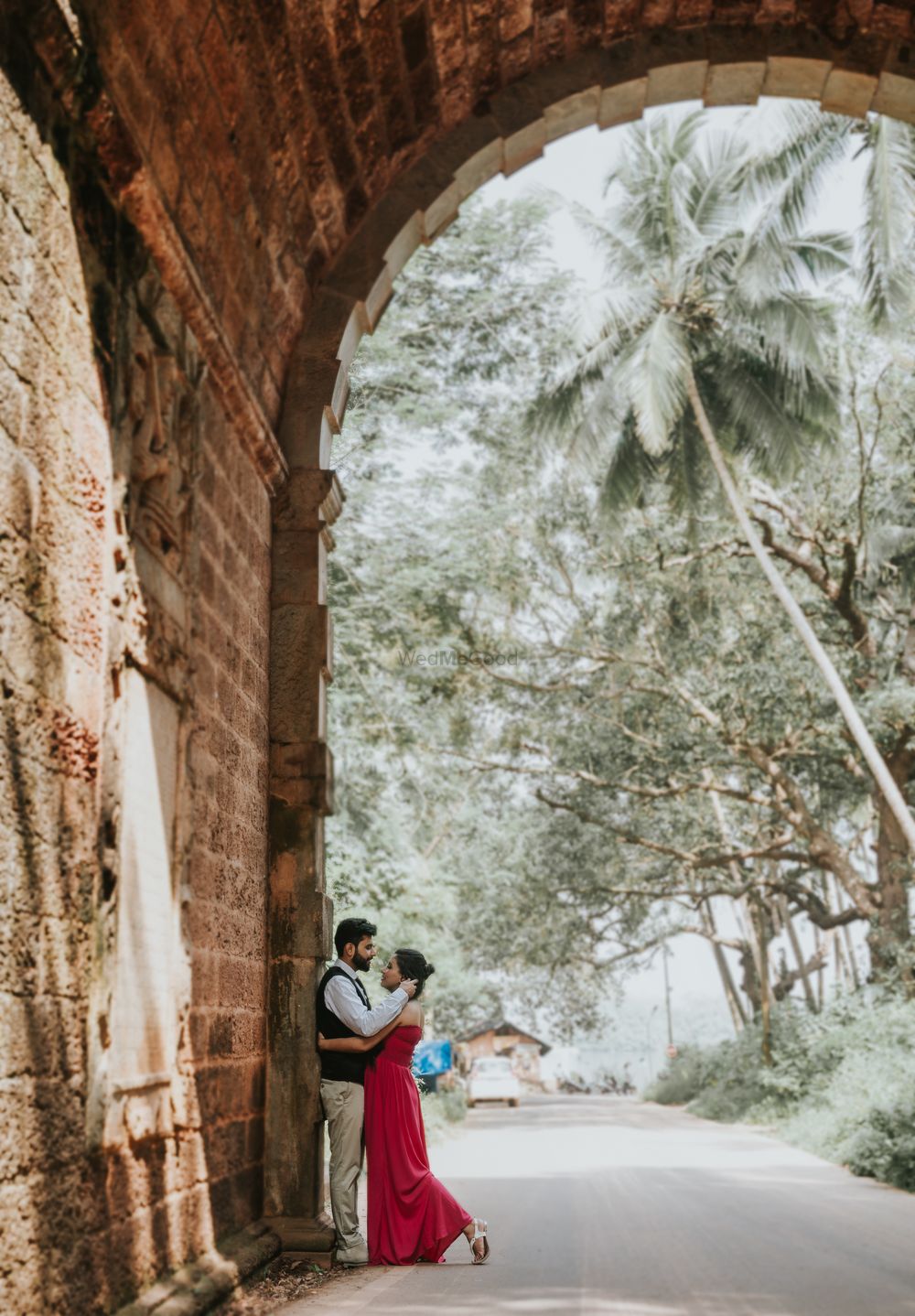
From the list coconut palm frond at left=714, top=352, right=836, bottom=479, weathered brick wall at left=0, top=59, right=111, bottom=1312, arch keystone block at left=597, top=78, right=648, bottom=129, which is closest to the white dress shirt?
weathered brick wall at left=0, top=59, right=111, bottom=1312

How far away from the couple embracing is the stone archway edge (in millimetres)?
2859

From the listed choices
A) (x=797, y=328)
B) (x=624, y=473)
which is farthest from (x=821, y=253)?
(x=624, y=473)

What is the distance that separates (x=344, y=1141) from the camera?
22.1 feet

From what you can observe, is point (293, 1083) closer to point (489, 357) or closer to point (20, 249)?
point (20, 249)

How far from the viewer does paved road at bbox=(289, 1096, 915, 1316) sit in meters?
5.44

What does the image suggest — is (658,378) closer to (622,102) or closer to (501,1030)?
(622,102)

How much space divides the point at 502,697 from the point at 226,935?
54.6 feet

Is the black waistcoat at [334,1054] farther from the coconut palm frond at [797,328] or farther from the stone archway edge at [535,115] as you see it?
the coconut palm frond at [797,328]

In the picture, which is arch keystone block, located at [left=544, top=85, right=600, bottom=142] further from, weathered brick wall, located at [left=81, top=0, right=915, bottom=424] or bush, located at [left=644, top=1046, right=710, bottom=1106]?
bush, located at [left=644, top=1046, right=710, bottom=1106]

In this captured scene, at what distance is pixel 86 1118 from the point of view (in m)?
3.82

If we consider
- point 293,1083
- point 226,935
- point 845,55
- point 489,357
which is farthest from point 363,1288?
point 489,357

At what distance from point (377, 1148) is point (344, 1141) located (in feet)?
0.56

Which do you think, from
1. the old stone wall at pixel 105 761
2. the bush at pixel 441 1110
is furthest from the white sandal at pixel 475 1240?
the bush at pixel 441 1110

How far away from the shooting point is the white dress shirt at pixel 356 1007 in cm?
670
